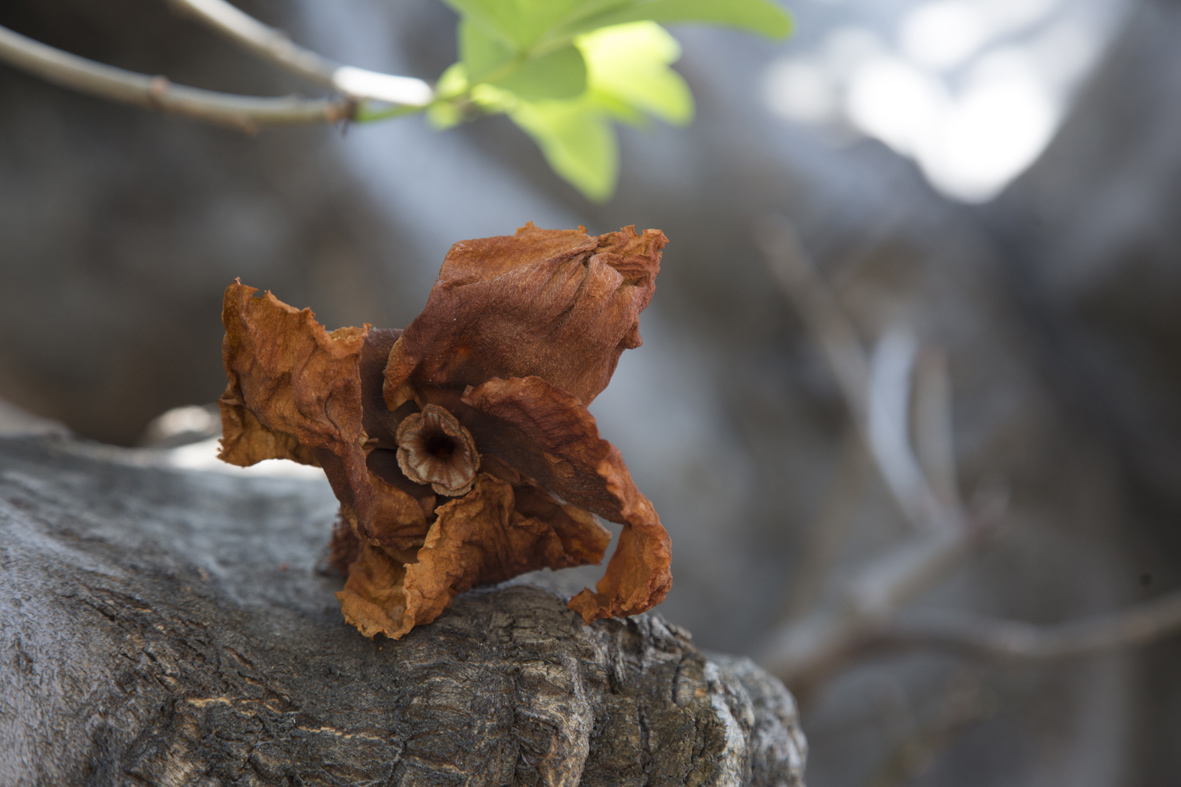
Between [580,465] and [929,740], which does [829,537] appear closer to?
[929,740]

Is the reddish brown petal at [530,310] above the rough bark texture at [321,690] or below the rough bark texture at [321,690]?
above

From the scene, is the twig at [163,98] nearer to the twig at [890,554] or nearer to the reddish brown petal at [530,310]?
the reddish brown petal at [530,310]

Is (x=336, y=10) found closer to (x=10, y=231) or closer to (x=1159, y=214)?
(x=10, y=231)

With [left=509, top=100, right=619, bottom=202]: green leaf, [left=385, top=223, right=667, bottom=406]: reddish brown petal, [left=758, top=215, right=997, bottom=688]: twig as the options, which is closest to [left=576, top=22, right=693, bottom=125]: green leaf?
[left=509, top=100, right=619, bottom=202]: green leaf

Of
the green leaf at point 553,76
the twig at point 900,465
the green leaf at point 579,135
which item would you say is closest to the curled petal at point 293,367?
the green leaf at point 553,76

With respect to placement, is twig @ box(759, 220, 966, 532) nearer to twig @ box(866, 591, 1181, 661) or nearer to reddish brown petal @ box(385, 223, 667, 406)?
twig @ box(866, 591, 1181, 661)

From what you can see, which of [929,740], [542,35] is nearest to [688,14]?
[542,35]
